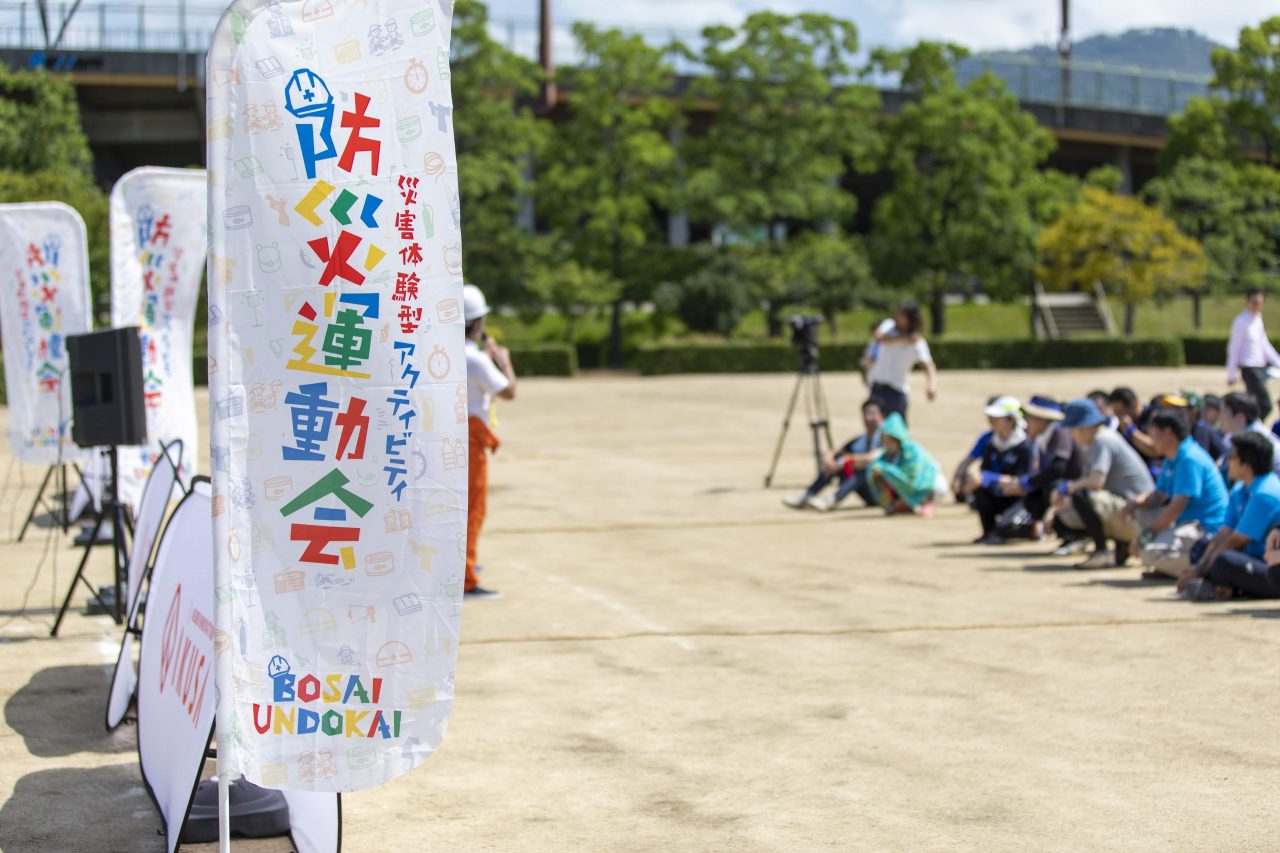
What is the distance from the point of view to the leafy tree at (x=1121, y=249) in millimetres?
42938

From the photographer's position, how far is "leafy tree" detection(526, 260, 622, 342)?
4303 centimetres

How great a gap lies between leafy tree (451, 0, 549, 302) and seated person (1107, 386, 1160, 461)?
33158mm

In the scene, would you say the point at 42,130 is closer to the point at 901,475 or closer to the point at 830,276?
the point at 830,276

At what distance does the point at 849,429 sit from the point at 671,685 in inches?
631

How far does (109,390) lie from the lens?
308 inches

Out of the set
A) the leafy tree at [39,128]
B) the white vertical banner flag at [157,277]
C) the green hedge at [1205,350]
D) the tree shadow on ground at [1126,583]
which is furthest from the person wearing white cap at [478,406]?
the leafy tree at [39,128]

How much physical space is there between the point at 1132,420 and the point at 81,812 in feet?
30.1

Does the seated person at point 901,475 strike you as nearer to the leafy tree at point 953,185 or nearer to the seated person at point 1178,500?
the seated person at point 1178,500

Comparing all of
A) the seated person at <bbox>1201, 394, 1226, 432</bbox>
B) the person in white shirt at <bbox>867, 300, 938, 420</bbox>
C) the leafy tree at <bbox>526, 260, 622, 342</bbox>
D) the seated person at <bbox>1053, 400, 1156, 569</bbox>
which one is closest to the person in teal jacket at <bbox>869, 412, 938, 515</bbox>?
the person in white shirt at <bbox>867, 300, 938, 420</bbox>

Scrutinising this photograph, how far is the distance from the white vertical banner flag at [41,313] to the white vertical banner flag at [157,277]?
831 millimetres

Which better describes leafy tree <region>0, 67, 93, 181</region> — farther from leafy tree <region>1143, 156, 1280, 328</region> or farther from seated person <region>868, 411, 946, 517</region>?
leafy tree <region>1143, 156, 1280, 328</region>

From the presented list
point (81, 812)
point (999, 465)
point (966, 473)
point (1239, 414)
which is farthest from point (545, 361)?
point (81, 812)

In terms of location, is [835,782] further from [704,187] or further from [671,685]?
[704,187]

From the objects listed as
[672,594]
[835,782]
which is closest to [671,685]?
[835,782]
